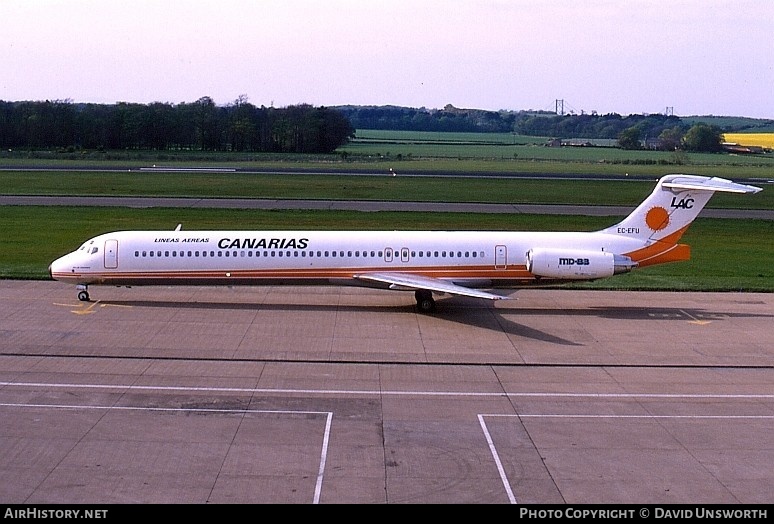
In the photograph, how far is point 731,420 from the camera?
20328 millimetres

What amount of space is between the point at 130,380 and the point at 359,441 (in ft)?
23.7

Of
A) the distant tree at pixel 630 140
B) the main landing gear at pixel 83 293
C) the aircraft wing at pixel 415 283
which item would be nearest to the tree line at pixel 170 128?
the distant tree at pixel 630 140

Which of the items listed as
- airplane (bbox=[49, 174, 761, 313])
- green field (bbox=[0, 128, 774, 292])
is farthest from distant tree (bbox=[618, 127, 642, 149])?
airplane (bbox=[49, 174, 761, 313])

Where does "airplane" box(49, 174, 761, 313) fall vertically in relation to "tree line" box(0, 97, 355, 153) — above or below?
below

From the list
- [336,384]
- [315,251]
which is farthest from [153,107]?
[336,384]

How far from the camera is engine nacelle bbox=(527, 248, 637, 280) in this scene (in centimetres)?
3100

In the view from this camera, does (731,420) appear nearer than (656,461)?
No

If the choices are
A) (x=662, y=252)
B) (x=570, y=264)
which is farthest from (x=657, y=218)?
(x=570, y=264)

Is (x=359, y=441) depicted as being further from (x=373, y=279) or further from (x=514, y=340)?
(x=373, y=279)

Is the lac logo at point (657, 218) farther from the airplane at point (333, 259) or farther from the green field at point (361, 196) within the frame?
the green field at point (361, 196)

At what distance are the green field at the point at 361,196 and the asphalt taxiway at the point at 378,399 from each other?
782 centimetres

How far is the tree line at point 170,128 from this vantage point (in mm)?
136750

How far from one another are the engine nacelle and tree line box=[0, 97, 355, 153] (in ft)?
383

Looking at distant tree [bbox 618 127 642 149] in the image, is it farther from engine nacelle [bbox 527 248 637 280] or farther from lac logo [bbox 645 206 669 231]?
engine nacelle [bbox 527 248 637 280]
